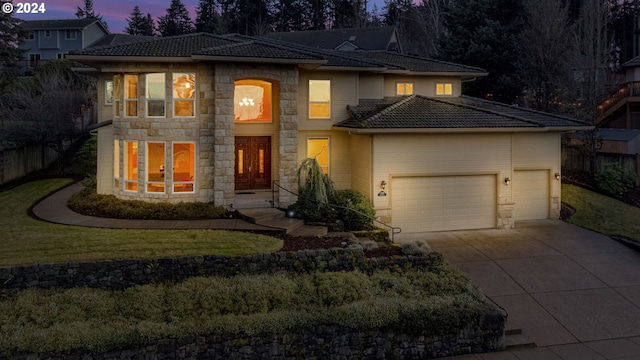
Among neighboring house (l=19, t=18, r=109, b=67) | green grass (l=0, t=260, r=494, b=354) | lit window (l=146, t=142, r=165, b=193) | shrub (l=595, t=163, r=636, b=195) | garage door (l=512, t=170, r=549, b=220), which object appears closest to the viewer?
green grass (l=0, t=260, r=494, b=354)

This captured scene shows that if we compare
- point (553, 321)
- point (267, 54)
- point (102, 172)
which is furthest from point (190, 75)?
point (553, 321)

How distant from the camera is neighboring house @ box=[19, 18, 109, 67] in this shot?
4959 cm

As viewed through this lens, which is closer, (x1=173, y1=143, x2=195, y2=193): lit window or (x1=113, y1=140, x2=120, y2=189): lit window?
(x1=173, y1=143, x2=195, y2=193): lit window

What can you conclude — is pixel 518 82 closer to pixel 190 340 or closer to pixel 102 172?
pixel 102 172

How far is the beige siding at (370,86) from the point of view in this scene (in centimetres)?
2119

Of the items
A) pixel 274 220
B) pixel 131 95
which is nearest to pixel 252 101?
pixel 131 95

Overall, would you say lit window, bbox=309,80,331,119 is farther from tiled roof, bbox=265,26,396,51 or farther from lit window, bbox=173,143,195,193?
tiled roof, bbox=265,26,396,51

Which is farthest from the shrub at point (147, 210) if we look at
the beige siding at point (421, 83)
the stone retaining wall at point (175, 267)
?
the beige siding at point (421, 83)

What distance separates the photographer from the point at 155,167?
59.0 feet

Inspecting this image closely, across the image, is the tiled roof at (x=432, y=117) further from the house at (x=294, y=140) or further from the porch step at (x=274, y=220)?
the porch step at (x=274, y=220)

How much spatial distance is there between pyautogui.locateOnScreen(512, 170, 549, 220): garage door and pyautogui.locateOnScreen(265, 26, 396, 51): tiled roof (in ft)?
79.7

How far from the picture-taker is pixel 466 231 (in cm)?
1811

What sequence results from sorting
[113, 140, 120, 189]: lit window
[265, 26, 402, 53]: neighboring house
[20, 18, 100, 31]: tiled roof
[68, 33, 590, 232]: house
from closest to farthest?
[68, 33, 590, 232]: house
[113, 140, 120, 189]: lit window
[265, 26, 402, 53]: neighboring house
[20, 18, 100, 31]: tiled roof

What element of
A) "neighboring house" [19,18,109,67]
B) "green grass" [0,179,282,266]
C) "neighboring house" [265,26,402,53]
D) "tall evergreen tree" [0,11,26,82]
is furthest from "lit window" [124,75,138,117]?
"neighboring house" [19,18,109,67]
